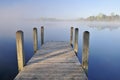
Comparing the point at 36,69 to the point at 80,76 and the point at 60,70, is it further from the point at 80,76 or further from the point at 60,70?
the point at 80,76

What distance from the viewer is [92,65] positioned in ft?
42.6

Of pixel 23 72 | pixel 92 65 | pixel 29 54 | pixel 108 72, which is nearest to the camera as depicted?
pixel 23 72

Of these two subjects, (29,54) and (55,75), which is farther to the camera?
(29,54)

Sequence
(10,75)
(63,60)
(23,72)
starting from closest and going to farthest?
1. (23,72)
2. (63,60)
3. (10,75)

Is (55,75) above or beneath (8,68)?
above

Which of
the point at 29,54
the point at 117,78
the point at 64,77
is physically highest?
the point at 64,77

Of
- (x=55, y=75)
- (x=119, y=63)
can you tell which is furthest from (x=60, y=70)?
(x=119, y=63)

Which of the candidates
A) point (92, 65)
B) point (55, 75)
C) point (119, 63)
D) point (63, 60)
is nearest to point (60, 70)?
point (55, 75)

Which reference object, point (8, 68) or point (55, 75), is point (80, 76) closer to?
point (55, 75)

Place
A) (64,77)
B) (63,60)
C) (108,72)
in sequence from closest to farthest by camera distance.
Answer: (64,77), (63,60), (108,72)

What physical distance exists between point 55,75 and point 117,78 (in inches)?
312

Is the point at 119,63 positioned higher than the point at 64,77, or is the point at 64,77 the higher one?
the point at 64,77

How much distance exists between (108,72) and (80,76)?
25.6 ft

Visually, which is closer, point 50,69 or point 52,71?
point 52,71
